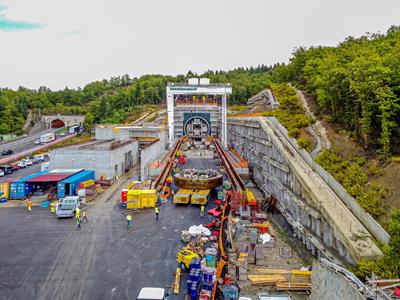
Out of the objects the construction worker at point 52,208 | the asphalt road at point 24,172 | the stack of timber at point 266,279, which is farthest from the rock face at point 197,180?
the asphalt road at point 24,172

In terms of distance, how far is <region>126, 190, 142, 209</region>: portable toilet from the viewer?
2550 centimetres

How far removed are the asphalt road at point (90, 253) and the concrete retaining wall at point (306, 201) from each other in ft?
20.0

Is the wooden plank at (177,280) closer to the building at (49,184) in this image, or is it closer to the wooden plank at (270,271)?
the wooden plank at (270,271)

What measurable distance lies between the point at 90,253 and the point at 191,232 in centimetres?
570

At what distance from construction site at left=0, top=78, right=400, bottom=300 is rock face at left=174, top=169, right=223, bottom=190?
9 centimetres

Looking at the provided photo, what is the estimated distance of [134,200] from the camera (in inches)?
1009

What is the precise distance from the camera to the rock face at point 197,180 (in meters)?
28.1

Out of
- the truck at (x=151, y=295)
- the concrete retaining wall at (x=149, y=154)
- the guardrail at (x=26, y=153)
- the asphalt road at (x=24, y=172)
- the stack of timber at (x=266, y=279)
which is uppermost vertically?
the concrete retaining wall at (x=149, y=154)

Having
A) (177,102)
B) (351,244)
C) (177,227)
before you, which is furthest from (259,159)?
(177,102)

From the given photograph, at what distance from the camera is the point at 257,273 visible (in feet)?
50.4

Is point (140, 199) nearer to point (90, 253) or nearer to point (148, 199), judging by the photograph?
point (148, 199)

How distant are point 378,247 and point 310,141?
1082cm

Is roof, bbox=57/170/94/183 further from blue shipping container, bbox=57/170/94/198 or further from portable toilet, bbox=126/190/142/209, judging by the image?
portable toilet, bbox=126/190/142/209

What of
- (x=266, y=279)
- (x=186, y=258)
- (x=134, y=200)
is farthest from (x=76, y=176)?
(x=266, y=279)
